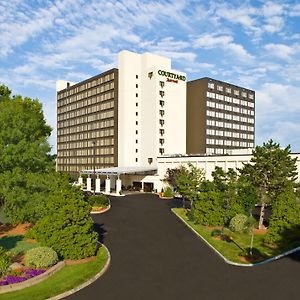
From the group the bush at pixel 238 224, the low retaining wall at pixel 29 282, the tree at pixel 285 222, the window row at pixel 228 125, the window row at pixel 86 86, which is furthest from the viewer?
the window row at pixel 228 125

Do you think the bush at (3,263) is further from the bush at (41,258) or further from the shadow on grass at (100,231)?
the shadow on grass at (100,231)

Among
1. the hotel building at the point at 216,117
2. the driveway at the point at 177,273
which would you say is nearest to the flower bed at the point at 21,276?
the driveway at the point at 177,273

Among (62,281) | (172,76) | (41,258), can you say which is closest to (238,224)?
(62,281)

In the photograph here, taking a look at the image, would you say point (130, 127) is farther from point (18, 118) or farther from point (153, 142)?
point (18, 118)

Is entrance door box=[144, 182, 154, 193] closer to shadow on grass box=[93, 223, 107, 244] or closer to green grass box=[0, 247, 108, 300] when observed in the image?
shadow on grass box=[93, 223, 107, 244]

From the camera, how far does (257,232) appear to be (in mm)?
34781

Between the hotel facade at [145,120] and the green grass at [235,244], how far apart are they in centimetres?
3739

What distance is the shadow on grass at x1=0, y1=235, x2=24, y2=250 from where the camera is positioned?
29047mm

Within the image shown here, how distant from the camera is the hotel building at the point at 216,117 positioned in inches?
3989

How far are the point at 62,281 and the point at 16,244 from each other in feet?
33.9

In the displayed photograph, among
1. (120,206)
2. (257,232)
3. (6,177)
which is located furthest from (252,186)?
(6,177)

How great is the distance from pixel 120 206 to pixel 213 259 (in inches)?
1126

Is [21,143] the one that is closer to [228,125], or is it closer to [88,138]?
[88,138]

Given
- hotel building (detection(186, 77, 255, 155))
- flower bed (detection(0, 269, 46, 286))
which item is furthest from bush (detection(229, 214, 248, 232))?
hotel building (detection(186, 77, 255, 155))
